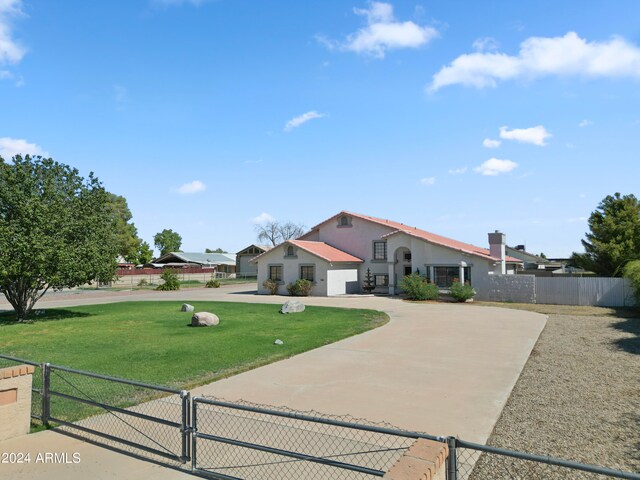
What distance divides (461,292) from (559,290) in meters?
5.60

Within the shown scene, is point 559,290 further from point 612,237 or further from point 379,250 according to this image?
point 379,250

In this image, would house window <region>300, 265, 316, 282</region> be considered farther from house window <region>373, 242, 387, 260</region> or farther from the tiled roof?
house window <region>373, 242, 387, 260</region>

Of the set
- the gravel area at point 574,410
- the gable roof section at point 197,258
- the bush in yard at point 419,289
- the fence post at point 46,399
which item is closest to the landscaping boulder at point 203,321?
the fence post at point 46,399

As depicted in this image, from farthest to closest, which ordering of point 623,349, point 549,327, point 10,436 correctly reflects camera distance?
point 549,327
point 623,349
point 10,436

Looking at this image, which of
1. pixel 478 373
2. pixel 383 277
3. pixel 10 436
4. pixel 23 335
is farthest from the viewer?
pixel 383 277

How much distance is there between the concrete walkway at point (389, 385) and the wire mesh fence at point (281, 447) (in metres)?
0.56

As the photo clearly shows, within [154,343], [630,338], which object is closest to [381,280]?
[630,338]

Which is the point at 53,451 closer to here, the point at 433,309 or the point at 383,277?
the point at 433,309

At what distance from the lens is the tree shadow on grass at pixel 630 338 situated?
12858 millimetres

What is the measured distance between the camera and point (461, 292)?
88.3 ft

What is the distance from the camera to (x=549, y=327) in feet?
56.3

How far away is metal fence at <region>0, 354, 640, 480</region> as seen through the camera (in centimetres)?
514

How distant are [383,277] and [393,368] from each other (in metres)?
25.2

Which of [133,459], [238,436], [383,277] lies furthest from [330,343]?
[383,277]
